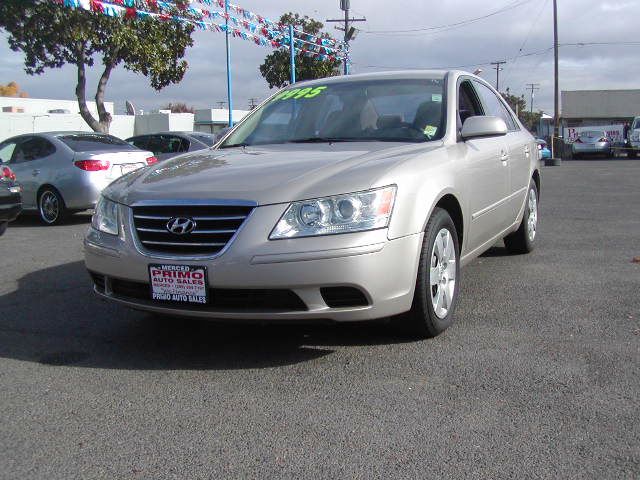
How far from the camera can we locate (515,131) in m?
6.26

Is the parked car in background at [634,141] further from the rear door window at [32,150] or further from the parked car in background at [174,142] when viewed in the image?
the rear door window at [32,150]

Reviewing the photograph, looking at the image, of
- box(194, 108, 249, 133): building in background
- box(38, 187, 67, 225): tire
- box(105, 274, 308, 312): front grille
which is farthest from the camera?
box(194, 108, 249, 133): building in background

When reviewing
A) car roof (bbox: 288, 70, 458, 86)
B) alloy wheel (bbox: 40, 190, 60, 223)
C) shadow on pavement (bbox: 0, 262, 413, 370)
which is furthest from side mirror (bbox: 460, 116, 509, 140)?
alloy wheel (bbox: 40, 190, 60, 223)

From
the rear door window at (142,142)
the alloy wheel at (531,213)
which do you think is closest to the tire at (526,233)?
the alloy wheel at (531,213)

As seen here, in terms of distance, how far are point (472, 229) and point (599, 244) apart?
A: 318cm

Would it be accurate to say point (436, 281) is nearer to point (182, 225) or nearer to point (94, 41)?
point (182, 225)

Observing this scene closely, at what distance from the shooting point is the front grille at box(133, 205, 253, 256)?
11.2 feet

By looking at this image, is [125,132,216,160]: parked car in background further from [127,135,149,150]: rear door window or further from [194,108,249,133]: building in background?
[194,108,249,133]: building in background

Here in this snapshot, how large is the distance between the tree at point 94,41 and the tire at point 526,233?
45.2ft

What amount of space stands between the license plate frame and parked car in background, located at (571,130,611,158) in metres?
33.8

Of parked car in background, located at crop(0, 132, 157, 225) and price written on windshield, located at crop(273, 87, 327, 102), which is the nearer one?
price written on windshield, located at crop(273, 87, 327, 102)

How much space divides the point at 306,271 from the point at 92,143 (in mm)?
7892

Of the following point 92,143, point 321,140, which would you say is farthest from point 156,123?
point 321,140

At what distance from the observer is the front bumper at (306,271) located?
3.27 meters
